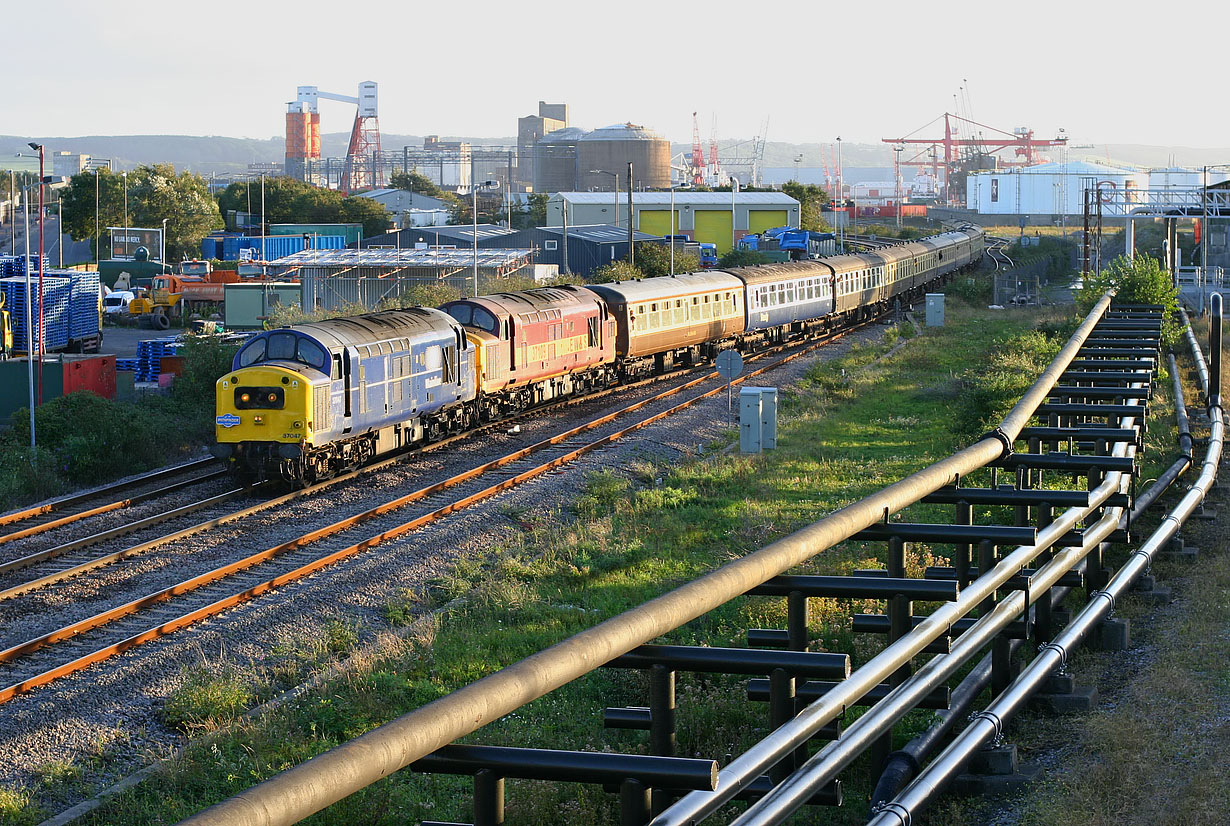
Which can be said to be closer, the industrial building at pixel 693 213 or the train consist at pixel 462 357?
the train consist at pixel 462 357

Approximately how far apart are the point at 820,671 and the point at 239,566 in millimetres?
14429

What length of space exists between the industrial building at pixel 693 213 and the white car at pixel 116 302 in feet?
135

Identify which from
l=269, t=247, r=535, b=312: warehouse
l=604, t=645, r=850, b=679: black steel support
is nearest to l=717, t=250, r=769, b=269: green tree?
l=269, t=247, r=535, b=312: warehouse

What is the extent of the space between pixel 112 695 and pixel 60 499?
1155 cm

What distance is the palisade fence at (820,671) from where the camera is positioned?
13.8 feet

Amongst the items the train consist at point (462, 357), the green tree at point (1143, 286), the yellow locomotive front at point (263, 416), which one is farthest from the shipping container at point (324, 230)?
the yellow locomotive front at point (263, 416)

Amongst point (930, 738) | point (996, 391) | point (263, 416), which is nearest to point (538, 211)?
point (996, 391)

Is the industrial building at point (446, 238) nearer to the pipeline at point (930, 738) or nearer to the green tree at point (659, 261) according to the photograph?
the green tree at point (659, 261)

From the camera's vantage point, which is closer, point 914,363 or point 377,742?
point 377,742

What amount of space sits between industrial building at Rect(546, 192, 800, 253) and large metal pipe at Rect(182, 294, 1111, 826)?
335ft

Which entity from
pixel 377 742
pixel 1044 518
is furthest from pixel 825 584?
pixel 1044 518

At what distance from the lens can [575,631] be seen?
14.6m

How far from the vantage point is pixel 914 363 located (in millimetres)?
42938

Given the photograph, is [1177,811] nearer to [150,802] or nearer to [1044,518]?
[1044,518]
